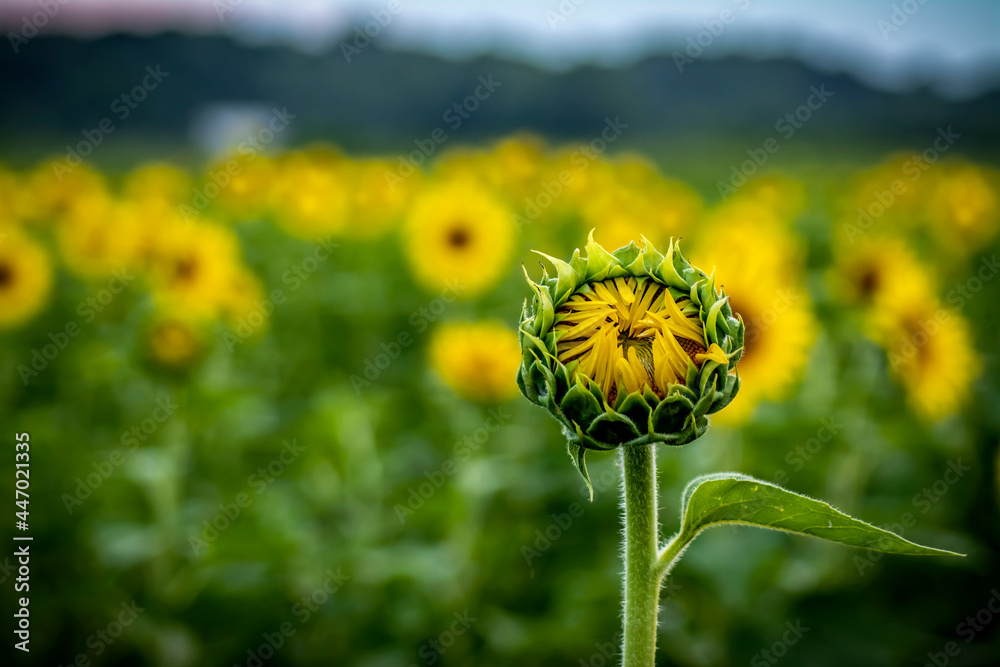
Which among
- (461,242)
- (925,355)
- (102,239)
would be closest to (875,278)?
(925,355)

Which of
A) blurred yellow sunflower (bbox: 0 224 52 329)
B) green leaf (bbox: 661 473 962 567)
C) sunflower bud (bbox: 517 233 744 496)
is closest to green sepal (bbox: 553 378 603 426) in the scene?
sunflower bud (bbox: 517 233 744 496)

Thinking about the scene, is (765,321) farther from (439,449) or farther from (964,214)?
(964,214)

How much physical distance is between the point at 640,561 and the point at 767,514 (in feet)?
0.49

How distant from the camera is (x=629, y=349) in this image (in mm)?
864

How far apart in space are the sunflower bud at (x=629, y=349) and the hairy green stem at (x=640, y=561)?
65mm

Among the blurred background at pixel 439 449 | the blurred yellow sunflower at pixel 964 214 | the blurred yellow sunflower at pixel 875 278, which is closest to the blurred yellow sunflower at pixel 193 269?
the blurred background at pixel 439 449

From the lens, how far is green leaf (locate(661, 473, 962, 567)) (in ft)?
2.55

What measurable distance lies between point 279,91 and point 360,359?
1092 inches

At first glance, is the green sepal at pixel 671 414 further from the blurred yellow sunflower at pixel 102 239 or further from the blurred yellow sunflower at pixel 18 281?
the blurred yellow sunflower at pixel 18 281

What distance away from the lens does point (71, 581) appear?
3014 mm

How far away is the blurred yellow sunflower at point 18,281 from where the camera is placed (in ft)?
13.3

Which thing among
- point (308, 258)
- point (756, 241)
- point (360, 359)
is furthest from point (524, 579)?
point (308, 258)

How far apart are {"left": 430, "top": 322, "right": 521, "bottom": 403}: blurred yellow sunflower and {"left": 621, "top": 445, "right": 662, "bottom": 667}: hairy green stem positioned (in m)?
2.02

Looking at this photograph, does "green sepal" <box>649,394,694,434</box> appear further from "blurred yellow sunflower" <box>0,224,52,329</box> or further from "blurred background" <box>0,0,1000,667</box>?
"blurred yellow sunflower" <box>0,224,52,329</box>
